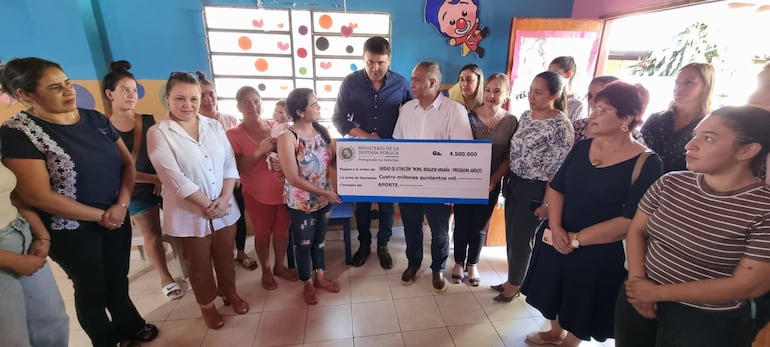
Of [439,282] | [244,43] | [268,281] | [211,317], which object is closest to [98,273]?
[211,317]

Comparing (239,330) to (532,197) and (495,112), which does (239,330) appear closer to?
(532,197)

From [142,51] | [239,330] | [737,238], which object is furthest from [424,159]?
[142,51]

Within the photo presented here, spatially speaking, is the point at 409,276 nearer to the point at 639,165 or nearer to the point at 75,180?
the point at 639,165

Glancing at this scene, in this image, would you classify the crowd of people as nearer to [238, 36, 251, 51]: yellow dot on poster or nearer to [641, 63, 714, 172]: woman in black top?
[641, 63, 714, 172]: woman in black top

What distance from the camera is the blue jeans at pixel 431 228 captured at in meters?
2.22

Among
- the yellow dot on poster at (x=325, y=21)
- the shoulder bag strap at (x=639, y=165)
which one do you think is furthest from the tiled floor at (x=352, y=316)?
the yellow dot on poster at (x=325, y=21)

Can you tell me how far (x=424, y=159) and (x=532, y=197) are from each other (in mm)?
698

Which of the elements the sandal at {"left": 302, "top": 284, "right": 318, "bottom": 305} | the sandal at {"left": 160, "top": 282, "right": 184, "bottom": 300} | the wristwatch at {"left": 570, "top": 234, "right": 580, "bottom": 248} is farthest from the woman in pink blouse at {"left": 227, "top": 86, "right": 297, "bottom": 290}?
the wristwatch at {"left": 570, "top": 234, "right": 580, "bottom": 248}

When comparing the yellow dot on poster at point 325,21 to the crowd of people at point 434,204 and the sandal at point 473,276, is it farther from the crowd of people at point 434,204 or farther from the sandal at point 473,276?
the sandal at point 473,276

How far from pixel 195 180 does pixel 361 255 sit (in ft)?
5.11

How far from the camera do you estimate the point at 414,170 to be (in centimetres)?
205

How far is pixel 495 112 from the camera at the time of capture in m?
2.12

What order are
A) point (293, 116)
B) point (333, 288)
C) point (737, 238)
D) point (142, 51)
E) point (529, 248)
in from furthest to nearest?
point (142, 51) < point (333, 288) < point (529, 248) < point (293, 116) < point (737, 238)

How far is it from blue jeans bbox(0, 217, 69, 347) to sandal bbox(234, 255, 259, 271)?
53.3 inches
